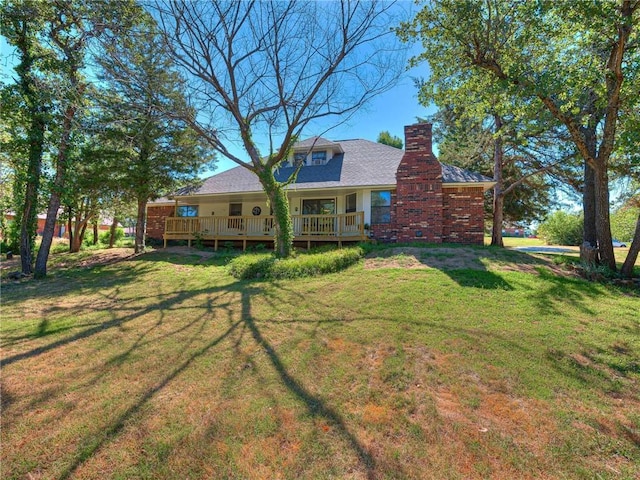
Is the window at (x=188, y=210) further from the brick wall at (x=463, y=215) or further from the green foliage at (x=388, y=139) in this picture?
the green foliage at (x=388, y=139)

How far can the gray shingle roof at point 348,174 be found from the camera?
42.2 ft

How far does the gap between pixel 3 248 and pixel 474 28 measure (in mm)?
25291

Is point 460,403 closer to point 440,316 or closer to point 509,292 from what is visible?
point 440,316

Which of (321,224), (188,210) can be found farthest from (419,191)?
(188,210)

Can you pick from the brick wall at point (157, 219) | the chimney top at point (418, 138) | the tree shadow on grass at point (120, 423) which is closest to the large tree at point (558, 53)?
the chimney top at point (418, 138)

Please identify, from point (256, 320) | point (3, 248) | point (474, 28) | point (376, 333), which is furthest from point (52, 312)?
point (3, 248)

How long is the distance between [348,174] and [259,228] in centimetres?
514

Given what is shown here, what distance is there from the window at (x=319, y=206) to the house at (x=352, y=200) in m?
0.05

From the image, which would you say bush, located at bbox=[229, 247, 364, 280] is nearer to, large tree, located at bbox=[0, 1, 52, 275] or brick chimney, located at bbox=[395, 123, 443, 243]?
brick chimney, located at bbox=[395, 123, 443, 243]

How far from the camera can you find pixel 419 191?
38.9 ft

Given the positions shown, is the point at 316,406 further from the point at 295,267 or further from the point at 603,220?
the point at 603,220

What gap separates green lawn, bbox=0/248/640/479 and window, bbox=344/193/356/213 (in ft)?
26.8

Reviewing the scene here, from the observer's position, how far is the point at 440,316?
16.0ft

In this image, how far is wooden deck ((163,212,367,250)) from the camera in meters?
12.8
